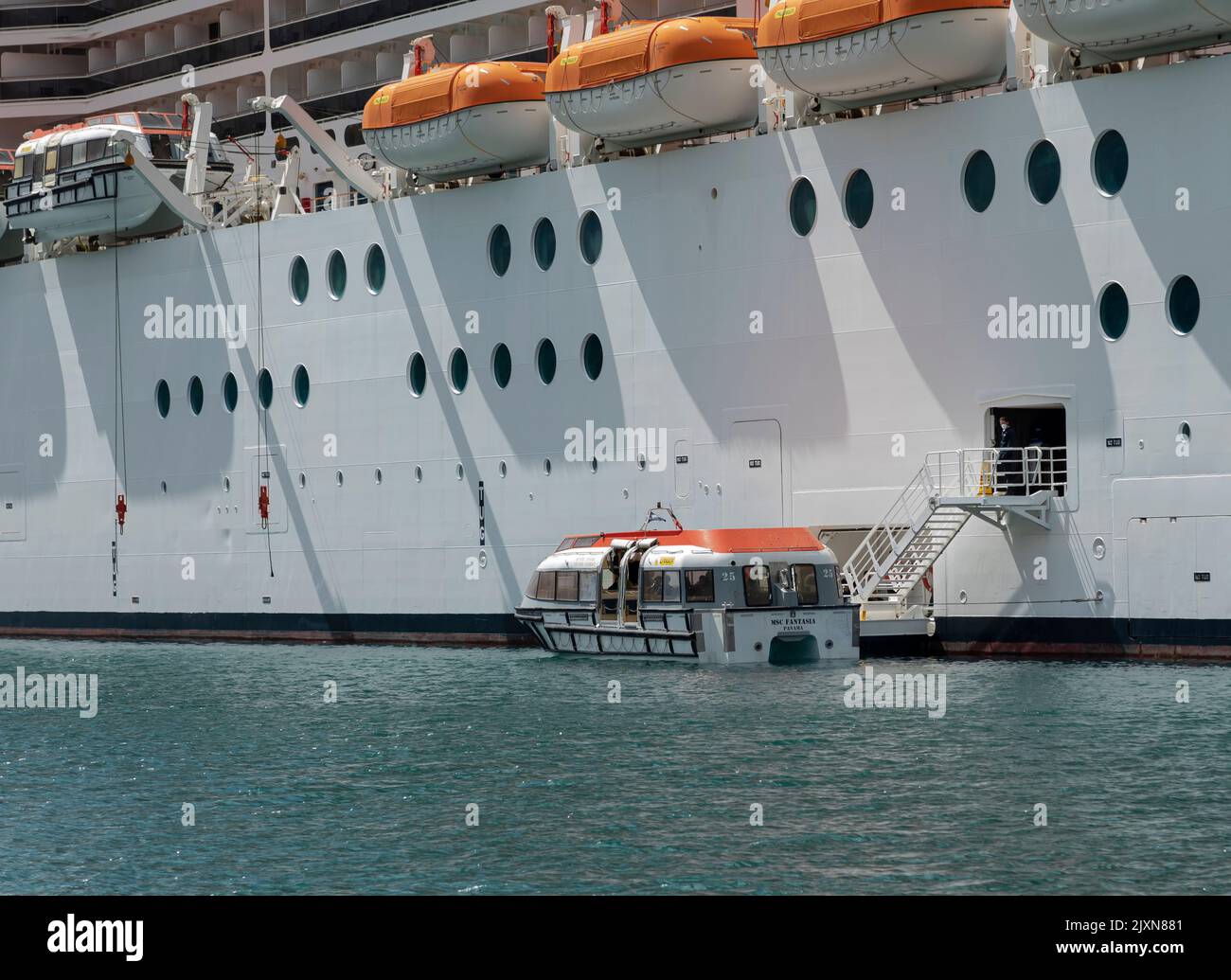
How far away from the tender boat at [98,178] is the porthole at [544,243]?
34.9ft

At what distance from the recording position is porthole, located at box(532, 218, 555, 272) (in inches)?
1221

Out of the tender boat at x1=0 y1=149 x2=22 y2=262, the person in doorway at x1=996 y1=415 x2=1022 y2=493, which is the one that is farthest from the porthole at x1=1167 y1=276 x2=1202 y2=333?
the tender boat at x1=0 y1=149 x2=22 y2=262

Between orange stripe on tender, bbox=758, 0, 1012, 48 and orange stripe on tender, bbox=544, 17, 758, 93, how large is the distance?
1.28 meters

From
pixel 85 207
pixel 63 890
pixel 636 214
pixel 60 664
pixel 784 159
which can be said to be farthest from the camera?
pixel 85 207

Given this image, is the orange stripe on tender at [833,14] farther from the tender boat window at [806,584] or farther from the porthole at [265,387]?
the porthole at [265,387]

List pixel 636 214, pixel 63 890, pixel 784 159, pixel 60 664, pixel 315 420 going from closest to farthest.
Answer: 1. pixel 63 890
2. pixel 784 159
3. pixel 636 214
4. pixel 60 664
5. pixel 315 420

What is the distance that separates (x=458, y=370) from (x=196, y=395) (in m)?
7.72

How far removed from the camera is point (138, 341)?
3875 cm

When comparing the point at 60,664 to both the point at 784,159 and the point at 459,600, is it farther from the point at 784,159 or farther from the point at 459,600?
the point at 784,159

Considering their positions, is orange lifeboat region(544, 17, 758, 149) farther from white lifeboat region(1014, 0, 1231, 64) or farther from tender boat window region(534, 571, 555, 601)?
tender boat window region(534, 571, 555, 601)

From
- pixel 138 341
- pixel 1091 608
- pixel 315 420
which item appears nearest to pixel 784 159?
pixel 1091 608

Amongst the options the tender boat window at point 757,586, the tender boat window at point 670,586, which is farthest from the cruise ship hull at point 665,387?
the tender boat window at point 670,586

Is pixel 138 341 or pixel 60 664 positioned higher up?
pixel 138 341
